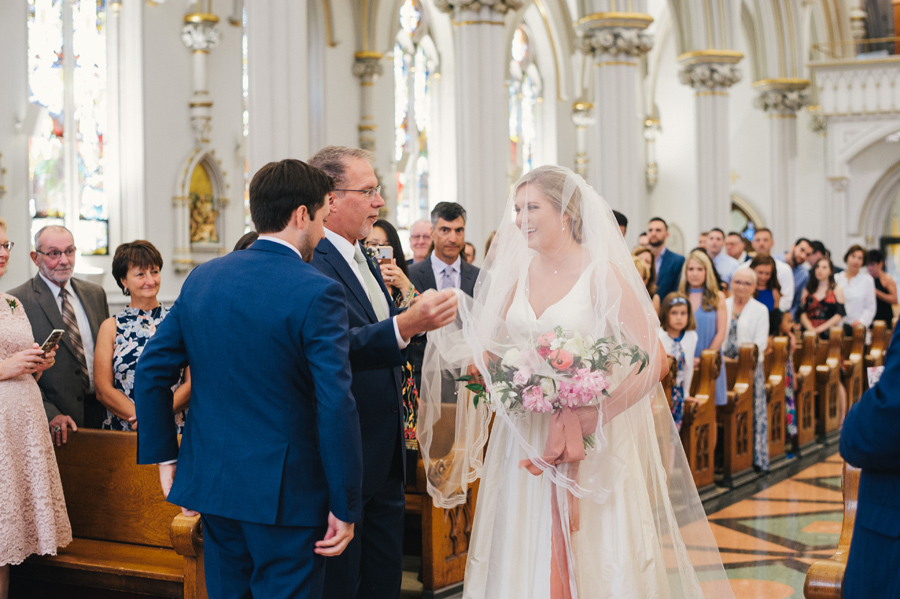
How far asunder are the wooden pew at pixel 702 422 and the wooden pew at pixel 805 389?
2.00m

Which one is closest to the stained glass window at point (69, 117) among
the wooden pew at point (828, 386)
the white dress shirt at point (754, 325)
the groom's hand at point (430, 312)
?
the white dress shirt at point (754, 325)

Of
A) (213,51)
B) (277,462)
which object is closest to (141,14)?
(213,51)

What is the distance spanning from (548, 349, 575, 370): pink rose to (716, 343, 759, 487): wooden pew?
428cm

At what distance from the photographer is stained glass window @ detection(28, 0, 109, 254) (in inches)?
434

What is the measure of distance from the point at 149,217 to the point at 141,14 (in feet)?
8.42

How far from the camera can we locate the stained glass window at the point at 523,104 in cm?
1928

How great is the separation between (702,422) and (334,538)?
470 centimetres

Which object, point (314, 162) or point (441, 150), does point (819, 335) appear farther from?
point (441, 150)

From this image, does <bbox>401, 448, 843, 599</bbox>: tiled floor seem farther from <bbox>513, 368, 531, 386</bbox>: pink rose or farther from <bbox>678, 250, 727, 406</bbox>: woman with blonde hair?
<bbox>513, 368, 531, 386</bbox>: pink rose

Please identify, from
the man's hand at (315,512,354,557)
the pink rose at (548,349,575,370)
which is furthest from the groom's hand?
the pink rose at (548,349,575,370)

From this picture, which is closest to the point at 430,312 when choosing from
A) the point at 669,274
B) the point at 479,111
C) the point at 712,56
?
the point at 669,274

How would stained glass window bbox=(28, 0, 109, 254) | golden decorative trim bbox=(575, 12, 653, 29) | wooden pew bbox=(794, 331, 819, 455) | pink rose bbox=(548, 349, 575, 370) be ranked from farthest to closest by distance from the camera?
1. stained glass window bbox=(28, 0, 109, 254)
2. golden decorative trim bbox=(575, 12, 653, 29)
3. wooden pew bbox=(794, 331, 819, 455)
4. pink rose bbox=(548, 349, 575, 370)

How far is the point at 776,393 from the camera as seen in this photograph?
7777 millimetres

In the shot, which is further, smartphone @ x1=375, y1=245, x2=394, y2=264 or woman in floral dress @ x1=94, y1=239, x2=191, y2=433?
woman in floral dress @ x1=94, y1=239, x2=191, y2=433
